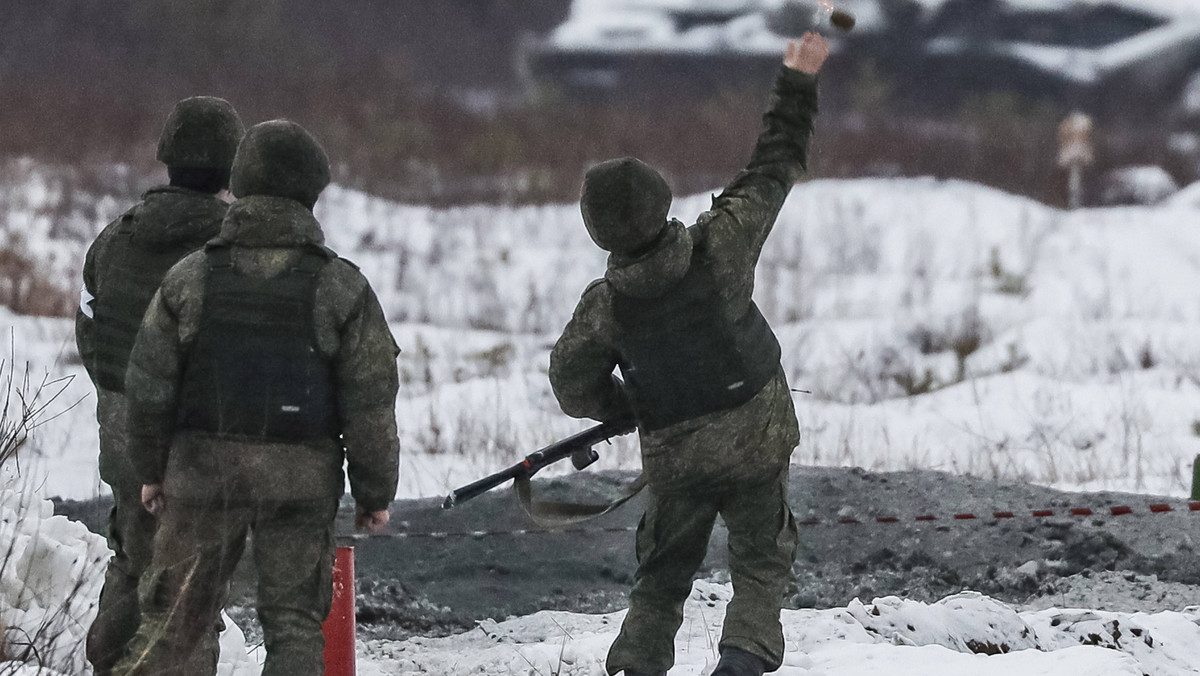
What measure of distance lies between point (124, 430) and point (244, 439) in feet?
1.88

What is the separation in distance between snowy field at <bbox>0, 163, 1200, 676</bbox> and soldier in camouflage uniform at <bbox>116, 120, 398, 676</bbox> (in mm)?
291

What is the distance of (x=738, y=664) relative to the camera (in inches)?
151

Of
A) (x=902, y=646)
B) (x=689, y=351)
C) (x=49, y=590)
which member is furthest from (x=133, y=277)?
(x=902, y=646)

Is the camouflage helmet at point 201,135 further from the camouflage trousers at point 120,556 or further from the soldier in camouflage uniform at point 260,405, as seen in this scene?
the camouflage trousers at point 120,556

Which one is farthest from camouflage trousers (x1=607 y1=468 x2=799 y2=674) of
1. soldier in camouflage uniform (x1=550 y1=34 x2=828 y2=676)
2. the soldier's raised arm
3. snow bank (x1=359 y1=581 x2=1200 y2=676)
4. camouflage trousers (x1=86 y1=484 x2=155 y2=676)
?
camouflage trousers (x1=86 y1=484 x2=155 y2=676)

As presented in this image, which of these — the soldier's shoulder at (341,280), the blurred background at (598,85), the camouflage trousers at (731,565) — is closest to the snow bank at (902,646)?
the camouflage trousers at (731,565)

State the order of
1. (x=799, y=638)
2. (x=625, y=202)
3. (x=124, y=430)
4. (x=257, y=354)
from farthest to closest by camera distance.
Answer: (x=799, y=638) < (x=124, y=430) < (x=625, y=202) < (x=257, y=354)

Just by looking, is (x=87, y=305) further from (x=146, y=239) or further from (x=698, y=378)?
(x=698, y=378)

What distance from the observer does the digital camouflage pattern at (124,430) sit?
3.81 meters

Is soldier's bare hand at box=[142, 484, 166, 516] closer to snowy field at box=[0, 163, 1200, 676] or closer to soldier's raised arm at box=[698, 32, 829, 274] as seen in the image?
snowy field at box=[0, 163, 1200, 676]

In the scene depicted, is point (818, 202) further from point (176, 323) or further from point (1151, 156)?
point (176, 323)

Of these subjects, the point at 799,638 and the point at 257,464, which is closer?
the point at 257,464

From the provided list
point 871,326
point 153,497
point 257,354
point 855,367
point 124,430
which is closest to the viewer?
point 257,354

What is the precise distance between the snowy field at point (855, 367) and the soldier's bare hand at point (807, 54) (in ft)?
5.53
